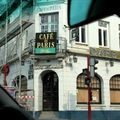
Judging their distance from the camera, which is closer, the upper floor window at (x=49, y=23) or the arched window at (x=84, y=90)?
Answer: the arched window at (x=84, y=90)

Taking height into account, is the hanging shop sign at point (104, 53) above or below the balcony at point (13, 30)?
below

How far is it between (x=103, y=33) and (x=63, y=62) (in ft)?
13.6

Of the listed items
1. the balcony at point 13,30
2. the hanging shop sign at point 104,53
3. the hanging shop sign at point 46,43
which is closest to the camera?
the hanging shop sign at point 46,43

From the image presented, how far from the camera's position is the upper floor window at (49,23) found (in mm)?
24938

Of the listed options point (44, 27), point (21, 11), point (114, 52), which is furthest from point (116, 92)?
point (21, 11)

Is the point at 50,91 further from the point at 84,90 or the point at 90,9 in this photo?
the point at 90,9

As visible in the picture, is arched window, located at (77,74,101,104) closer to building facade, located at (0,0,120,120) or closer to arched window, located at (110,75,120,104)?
building facade, located at (0,0,120,120)

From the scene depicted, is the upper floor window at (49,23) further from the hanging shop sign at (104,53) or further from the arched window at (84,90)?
the arched window at (84,90)

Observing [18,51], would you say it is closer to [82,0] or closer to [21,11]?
[21,11]

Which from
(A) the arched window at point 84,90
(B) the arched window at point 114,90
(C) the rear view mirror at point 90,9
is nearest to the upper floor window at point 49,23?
(A) the arched window at point 84,90

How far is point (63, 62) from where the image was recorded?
2416 centimetres

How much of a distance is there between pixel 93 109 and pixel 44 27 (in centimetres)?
637

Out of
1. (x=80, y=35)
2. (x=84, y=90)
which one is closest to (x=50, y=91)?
(x=84, y=90)

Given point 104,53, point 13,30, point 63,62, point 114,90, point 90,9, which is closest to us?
point 90,9
